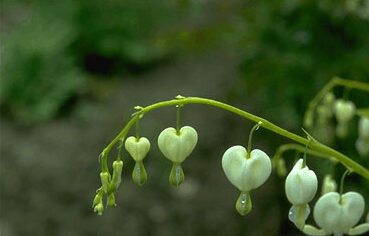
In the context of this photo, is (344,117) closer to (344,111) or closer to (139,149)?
(344,111)

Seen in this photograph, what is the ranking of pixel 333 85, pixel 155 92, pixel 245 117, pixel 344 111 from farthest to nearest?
pixel 155 92, pixel 344 111, pixel 333 85, pixel 245 117

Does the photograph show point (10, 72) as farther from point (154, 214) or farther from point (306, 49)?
point (306, 49)

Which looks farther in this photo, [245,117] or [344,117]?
[344,117]

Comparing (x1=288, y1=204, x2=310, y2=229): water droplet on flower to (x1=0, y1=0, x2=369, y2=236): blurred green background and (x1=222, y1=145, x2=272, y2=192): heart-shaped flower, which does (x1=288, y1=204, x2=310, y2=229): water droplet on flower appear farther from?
(x1=0, y1=0, x2=369, y2=236): blurred green background

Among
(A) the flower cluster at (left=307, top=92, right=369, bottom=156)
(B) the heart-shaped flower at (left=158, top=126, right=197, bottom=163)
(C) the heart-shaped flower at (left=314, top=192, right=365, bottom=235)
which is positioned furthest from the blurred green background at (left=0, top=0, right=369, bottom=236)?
(B) the heart-shaped flower at (left=158, top=126, right=197, bottom=163)

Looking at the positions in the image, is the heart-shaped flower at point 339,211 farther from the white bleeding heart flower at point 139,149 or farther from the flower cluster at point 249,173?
the white bleeding heart flower at point 139,149

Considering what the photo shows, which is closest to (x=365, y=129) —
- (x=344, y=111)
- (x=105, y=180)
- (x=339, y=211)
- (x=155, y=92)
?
(x=344, y=111)

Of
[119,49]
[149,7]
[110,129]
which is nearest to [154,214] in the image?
[110,129]
